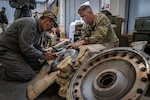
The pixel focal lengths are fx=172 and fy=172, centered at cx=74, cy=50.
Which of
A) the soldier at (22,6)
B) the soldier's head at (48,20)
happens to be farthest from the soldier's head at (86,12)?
the soldier at (22,6)

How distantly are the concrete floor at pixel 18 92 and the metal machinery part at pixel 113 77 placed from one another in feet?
1.25

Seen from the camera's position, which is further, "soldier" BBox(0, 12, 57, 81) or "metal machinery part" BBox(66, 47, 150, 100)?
"soldier" BBox(0, 12, 57, 81)

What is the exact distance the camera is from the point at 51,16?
2.06m

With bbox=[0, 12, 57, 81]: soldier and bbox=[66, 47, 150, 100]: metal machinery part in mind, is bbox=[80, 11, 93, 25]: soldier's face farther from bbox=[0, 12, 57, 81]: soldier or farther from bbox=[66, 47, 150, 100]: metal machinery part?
bbox=[66, 47, 150, 100]: metal machinery part

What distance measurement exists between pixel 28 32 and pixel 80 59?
0.81m

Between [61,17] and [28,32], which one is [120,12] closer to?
[28,32]

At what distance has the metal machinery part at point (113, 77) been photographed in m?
1.06

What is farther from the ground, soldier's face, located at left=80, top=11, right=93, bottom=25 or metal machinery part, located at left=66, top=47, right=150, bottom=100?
soldier's face, located at left=80, top=11, right=93, bottom=25

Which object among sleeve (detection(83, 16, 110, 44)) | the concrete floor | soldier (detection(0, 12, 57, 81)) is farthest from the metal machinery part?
soldier (detection(0, 12, 57, 81))

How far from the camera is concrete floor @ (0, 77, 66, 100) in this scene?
1607 mm

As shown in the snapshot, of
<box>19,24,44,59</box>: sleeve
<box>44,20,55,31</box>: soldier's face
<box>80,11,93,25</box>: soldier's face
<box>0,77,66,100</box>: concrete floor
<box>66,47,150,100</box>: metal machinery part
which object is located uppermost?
<box>80,11,93,25</box>: soldier's face

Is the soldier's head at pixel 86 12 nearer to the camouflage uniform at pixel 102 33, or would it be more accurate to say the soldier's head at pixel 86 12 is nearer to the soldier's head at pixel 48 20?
the camouflage uniform at pixel 102 33

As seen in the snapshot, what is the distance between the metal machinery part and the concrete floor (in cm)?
38

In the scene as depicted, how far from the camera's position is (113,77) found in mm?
1218
